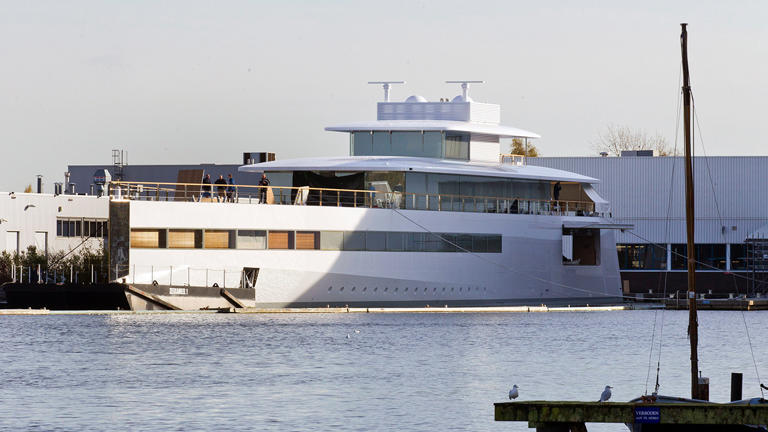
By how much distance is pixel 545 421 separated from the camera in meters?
23.3

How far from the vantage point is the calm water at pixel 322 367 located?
31.8 meters

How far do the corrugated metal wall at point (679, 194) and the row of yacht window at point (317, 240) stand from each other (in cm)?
2446

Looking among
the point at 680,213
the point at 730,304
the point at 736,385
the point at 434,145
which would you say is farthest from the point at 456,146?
the point at 736,385

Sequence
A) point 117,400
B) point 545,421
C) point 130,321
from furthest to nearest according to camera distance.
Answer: point 130,321 < point 117,400 < point 545,421

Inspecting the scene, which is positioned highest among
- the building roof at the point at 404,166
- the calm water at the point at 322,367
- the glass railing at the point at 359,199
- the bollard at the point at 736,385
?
the building roof at the point at 404,166

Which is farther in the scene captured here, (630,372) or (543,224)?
(543,224)

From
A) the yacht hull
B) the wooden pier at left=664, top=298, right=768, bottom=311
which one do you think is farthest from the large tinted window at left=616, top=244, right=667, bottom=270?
the wooden pier at left=664, top=298, right=768, bottom=311

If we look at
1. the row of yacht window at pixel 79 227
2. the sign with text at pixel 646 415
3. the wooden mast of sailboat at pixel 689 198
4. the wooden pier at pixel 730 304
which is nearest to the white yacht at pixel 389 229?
the wooden pier at pixel 730 304

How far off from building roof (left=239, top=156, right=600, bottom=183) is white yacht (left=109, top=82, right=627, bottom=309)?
87 mm

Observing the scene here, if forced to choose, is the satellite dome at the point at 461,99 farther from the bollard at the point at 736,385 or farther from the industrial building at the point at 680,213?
the bollard at the point at 736,385

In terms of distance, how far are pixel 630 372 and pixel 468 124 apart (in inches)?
1300

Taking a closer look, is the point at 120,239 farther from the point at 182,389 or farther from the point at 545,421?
the point at 545,421

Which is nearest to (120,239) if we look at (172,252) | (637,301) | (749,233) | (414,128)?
(172,252)

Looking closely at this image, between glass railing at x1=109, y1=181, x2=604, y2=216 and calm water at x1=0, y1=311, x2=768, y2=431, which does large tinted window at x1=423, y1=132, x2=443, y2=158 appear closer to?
glass railing at x1=109, y1=181, x2=604, y2=216
